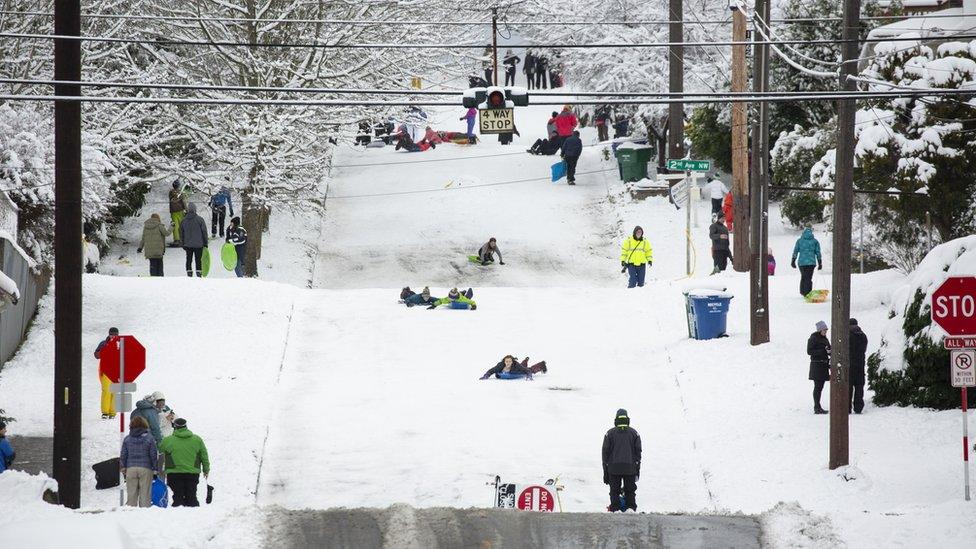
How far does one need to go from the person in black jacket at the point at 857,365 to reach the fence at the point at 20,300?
1188cm

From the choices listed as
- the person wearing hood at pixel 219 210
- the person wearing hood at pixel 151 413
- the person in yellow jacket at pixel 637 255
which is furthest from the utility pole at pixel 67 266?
the person wearing hood at pixel 219 210

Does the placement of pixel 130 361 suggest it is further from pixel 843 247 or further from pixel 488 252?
pixel 488 252

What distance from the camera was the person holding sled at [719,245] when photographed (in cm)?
3036

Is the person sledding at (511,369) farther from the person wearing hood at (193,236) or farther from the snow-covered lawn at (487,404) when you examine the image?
the person wearing hood at (193,236)

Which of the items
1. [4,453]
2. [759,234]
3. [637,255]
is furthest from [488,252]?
[4,453]

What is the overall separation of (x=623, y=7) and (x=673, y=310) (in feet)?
72.7

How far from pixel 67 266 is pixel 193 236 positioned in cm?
1409

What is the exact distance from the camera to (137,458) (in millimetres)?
16781

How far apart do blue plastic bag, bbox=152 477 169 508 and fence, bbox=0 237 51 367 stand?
6.15 meters

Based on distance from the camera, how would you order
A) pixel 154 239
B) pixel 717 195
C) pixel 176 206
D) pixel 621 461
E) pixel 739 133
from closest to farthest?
pixel 621 461 < pixel 739 133 < pixel 154 239 < pixel 176 206 < pixel 717 195

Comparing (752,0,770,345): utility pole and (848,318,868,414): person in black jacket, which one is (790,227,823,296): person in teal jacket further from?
(848,318,868,414): person in black jacket

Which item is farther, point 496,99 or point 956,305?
point 496,99

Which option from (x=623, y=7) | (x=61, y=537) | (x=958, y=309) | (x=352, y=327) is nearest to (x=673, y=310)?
(x=352, y=327)

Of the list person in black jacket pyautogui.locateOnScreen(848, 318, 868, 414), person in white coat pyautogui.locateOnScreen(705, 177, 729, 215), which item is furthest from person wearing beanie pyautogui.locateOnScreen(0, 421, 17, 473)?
person in white coat pyautogui.locateOnScreen(705, 177, 729, 215)
